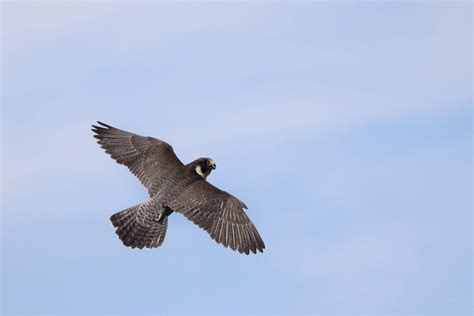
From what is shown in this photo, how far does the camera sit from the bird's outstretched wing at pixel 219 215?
23.6 m

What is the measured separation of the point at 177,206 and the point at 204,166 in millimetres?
1508

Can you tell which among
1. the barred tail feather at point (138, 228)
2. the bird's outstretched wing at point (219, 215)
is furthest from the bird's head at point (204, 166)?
the barred tail feather at point (138, 228)

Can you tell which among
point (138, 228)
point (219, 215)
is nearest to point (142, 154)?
point (138, 228)

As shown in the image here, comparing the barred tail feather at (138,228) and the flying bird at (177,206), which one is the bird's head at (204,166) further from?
the barred tail feather at (138,228)

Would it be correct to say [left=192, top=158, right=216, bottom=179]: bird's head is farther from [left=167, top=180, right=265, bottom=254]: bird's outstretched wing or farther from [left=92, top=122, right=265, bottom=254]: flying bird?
[left=167, top=180, right=265, bottom=254]: bird's outstretched wing

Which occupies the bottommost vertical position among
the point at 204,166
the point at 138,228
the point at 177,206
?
the point at 138,228

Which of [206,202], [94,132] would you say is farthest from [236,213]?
[94,132]

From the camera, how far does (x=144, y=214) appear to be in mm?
24250

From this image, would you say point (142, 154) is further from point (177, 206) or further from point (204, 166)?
point (177, 206)

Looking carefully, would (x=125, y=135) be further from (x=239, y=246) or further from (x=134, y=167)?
(x=239, y=246)

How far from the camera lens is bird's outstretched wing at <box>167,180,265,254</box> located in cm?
2356

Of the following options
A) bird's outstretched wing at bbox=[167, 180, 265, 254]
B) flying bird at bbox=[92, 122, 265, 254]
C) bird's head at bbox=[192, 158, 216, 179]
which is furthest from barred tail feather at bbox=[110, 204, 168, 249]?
bird's head at bbox=[192, 158, 216, 179]

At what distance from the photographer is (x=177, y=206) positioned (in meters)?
23.9

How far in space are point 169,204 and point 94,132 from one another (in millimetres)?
3107
